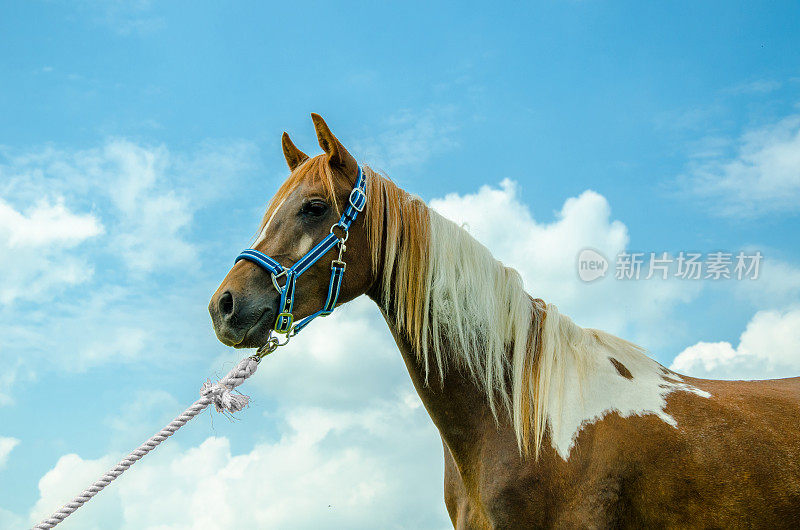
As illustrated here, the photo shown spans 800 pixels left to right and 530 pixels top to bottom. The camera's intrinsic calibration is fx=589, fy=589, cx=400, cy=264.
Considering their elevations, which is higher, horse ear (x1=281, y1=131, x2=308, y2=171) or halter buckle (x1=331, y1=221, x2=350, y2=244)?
horse ear (x1=281, y1=131, x2=308, y2=171)

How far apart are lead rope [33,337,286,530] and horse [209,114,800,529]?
337mm

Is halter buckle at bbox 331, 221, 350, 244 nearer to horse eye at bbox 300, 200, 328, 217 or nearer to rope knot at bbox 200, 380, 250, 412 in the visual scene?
horse eye at bbox 300, 200, 328, 217

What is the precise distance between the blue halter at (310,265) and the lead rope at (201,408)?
198 mm

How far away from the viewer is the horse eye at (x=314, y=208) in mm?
3871

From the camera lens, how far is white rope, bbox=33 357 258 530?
3.61m

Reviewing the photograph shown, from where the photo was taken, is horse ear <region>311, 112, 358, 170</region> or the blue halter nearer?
the blue halter

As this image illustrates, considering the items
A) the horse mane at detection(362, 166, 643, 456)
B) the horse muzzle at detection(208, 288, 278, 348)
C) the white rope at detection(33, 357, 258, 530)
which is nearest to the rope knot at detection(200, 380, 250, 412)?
the white rope at detection(33, 357, 258, 530)

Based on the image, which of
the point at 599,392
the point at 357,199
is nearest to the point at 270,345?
the point at 357,199

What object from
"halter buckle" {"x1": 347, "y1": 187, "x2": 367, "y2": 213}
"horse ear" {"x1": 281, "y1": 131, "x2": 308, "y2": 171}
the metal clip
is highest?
"horse ear" {"x1": 281, "y1": 131, "x2": 308, "y2": 171}

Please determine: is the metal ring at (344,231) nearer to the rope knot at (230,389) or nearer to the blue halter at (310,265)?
the blue halter at (310,265)

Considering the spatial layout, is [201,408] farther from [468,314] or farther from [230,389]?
[468,314]

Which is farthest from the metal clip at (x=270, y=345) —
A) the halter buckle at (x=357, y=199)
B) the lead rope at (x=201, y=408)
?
the halter buckle at (x=357, y=199)

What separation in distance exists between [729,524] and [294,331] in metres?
2.94

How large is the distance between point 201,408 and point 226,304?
2.59 feet
